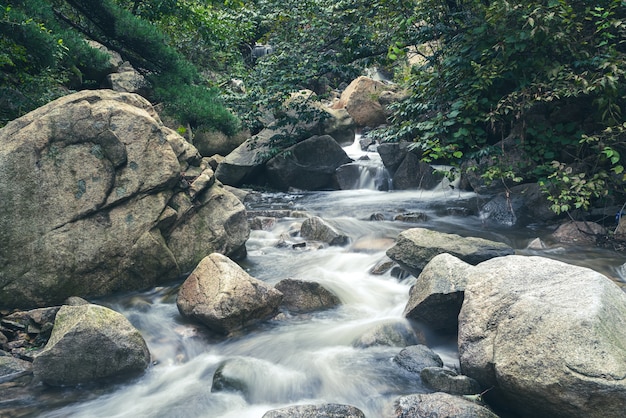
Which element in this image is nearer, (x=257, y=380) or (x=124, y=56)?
(x=257, y=380)

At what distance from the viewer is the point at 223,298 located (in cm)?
518

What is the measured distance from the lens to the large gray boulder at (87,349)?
4188 millimetres

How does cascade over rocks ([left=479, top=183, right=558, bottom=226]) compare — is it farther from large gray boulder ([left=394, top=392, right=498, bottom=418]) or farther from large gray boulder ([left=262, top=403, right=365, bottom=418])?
large gray boulder ([left=262, top=403, right=365, bottom=418])

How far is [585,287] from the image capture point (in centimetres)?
385

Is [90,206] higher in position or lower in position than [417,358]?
higher

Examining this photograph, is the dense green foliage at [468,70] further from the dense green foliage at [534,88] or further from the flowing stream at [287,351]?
the flowing stream at [287,351]

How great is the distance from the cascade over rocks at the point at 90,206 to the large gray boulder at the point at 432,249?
9.16 ft

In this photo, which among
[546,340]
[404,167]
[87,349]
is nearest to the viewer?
[546,340]

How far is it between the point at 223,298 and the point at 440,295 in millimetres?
2311

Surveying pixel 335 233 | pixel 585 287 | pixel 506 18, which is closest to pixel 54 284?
pixel 335 233

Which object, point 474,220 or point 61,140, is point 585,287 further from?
point 474,220

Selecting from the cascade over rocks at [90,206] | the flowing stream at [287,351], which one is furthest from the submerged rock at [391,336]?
the cascade over rocks at [90,206]

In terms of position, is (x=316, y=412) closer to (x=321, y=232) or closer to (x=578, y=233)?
(x=321, y=232)

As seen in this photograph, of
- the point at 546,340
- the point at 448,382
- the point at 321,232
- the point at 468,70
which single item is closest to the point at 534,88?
the point at 468,70
